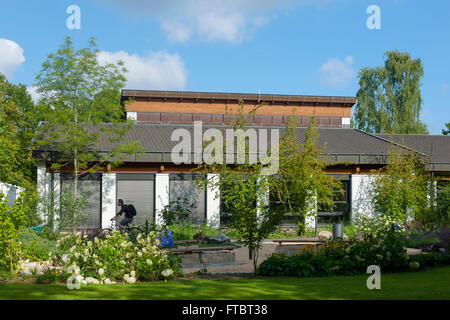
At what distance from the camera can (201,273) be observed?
31.8 feet

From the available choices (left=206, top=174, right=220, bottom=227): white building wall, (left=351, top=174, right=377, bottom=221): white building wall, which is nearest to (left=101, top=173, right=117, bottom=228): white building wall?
(left=206, top=174, right=220, bottom=227): white building wall

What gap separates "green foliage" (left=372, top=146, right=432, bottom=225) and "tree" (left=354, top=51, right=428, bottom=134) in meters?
22.0

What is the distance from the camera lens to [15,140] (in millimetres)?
20375

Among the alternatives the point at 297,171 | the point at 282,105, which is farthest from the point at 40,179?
the point at 282,105

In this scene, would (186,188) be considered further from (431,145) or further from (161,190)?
(431,145)

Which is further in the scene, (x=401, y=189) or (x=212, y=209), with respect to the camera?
(x=212, y=209)

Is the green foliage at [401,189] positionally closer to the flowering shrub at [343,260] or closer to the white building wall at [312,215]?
the white building wall at [312,215]

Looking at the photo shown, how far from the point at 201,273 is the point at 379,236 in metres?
4.17
